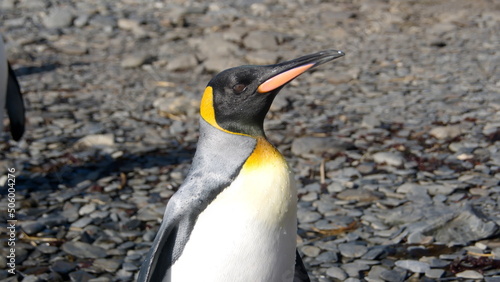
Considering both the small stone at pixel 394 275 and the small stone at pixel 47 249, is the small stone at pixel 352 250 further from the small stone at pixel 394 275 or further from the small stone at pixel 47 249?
the small stone at pixel 47 249

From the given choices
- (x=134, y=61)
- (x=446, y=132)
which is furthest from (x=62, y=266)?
(x=134, y=61)

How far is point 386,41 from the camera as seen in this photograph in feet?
27.6

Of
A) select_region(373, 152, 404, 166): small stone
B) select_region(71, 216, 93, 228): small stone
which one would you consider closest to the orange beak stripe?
select_region(71, 216, 93, 228): small stone

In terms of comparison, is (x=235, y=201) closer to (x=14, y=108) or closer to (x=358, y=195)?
(x=358, y=195)

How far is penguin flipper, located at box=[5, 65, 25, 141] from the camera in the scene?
197 inches

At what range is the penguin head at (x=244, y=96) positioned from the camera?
2607 mm

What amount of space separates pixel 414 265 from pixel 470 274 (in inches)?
10.6

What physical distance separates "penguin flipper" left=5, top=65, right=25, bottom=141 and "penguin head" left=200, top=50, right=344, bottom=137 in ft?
8.97

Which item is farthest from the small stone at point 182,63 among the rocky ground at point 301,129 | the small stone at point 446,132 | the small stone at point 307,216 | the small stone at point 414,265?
the small stone at point 414,265

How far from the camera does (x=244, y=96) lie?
8.59 ft

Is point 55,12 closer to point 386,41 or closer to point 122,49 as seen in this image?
point 122,49

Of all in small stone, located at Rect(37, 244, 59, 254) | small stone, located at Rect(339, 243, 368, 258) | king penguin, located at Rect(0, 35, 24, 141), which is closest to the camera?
small stone, located at Rect(339, 243, 368, 258)

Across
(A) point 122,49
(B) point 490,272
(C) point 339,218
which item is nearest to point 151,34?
(A) point 122,49

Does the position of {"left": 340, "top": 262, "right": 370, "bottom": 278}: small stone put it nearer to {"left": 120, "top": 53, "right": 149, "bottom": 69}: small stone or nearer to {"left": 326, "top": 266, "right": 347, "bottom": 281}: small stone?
{"left": 326, "top": 266, "right": 347, "bottom": 281}: small stone
